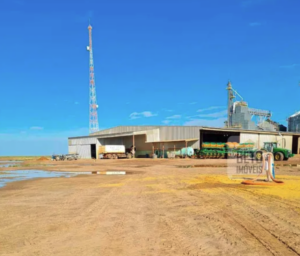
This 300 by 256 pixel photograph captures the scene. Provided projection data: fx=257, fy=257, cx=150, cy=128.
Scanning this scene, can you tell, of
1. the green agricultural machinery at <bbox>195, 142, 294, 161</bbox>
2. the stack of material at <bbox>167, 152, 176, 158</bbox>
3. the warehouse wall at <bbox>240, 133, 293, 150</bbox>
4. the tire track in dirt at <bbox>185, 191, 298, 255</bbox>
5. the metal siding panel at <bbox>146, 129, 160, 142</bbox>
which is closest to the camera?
the tire track in dirt at <bbox>185, 191, 298, 255</bbox>

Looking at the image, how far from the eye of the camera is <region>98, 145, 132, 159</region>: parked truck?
4994 centimetres

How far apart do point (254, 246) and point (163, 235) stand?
5.63 feet

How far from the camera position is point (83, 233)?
5.48m

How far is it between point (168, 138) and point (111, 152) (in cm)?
1229

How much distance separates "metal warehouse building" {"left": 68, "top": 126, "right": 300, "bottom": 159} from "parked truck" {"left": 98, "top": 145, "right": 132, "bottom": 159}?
1988 millimetres

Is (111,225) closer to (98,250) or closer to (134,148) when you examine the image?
(98,250)

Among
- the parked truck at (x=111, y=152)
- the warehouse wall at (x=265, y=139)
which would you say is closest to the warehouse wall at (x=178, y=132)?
the parked truck at (x=111, y=152)

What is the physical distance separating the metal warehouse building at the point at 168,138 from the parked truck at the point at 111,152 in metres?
1.99

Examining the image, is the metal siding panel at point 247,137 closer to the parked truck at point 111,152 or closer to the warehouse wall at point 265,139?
the warehouse wall at point 265,139

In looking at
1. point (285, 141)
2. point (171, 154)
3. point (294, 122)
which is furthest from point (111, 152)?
point (294, 122)

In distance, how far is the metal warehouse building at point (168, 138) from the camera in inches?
1738

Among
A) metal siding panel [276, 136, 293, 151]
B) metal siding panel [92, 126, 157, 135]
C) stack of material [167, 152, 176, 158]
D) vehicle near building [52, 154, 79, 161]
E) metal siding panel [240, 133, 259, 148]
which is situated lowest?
vehicle near building [52, 154, 79, 161]

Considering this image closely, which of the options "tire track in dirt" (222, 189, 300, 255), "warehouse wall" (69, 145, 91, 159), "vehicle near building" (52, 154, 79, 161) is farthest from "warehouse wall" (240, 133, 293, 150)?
"tire track in dirt" (222, 189, 300, 255)

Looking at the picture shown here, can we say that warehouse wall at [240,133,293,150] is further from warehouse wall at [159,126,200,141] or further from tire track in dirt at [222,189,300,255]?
tire track in dirt at [222,189,300,255]
